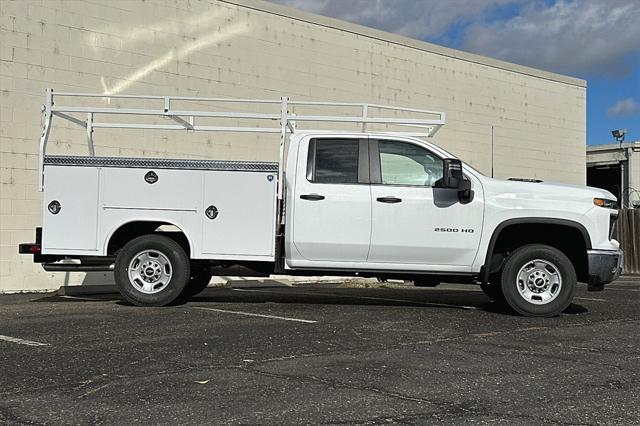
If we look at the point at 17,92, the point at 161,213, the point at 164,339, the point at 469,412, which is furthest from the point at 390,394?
the point at 17,92

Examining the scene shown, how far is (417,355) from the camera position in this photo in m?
5.83

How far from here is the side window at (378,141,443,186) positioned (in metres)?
8.50

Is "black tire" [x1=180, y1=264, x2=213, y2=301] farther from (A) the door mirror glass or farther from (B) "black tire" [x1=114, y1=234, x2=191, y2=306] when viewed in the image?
(A) the door mirror glass

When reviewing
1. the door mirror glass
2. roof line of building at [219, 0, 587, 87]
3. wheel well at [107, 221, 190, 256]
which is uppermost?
roof line of building at [219, 0, 587, 87]

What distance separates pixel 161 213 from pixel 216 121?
620cm

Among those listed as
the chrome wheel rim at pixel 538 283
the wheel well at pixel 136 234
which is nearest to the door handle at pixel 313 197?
the wheel well at pixel 136 234

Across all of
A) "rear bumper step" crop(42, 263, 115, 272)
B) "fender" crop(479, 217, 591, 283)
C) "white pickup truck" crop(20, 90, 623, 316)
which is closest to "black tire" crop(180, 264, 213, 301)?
"white pickup truck" crop(20, 90, 623, 316)

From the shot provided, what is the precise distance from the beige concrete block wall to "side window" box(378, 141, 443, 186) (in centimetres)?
651

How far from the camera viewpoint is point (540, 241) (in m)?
8.73

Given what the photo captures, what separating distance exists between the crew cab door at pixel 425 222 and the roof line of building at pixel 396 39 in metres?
7.96

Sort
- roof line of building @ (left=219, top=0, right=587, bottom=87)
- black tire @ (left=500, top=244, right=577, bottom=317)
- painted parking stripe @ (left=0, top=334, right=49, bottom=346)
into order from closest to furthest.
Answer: painted parking stripe @ (left=0, top=334, right=49, bottom=346), black tire @ (left=500, top=244, right=577, bottom=317), roof line of building @ (left=219, top=0, right=587, bottom=87)

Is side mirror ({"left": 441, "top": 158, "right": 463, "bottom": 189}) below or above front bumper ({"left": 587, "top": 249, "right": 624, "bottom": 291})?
above

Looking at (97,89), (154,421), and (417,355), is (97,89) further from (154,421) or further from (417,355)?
(154,421)

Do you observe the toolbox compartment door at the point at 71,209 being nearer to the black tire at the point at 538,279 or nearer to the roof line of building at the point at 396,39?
the black tire at the point at 538,279
